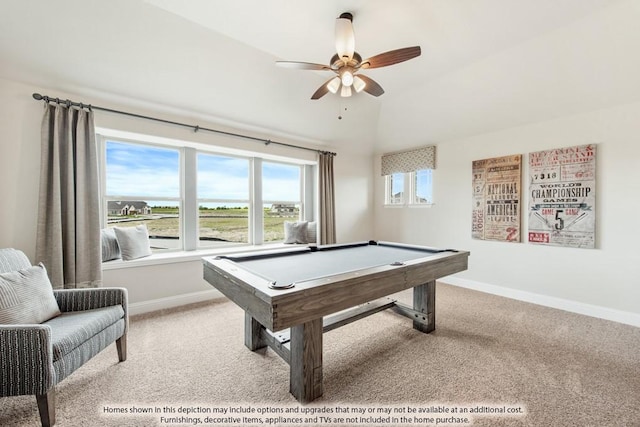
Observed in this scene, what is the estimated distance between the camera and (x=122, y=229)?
3004mm

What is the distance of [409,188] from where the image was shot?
4758 millimetres

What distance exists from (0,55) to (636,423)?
5118mm

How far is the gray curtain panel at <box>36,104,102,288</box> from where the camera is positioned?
93.3 inches

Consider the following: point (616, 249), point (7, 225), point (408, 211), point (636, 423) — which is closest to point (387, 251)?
point (636, 423)

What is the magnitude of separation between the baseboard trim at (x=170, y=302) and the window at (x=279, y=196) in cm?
130

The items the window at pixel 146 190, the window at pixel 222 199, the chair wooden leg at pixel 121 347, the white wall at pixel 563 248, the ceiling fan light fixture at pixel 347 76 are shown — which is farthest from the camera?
the window at pixel 222 199

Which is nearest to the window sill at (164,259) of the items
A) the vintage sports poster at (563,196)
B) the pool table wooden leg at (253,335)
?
the pool table wooden leg at (253,335)

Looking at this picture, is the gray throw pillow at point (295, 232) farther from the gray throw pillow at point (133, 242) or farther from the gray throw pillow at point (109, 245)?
the gray throw pillow at point (109, 245)

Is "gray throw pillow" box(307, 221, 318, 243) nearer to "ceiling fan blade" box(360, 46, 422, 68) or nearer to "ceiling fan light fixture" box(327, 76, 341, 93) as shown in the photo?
"ceiling fan light fixture" box(327, 76, 341, 93)

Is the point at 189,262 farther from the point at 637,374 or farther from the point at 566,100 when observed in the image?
the point at 566,100

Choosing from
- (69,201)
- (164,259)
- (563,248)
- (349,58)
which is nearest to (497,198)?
(563,248)

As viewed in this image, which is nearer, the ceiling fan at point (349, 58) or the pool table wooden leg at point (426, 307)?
the ceiling fan at point (349, 58)

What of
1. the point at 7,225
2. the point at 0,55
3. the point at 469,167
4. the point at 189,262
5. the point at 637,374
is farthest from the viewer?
the point at 469,167

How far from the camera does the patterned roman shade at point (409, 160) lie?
4.31 meters
